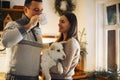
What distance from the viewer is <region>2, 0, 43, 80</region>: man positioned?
4.13ft

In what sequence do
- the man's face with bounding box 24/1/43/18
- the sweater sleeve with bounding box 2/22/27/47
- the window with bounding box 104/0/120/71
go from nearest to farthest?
the sweater sleeve with bounding box 2/22/27/47
the man's face with bounding box 24/1/43/18
the window with bounding box 104/0/120/71

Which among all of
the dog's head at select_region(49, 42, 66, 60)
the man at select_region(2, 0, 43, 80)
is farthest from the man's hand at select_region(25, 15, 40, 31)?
the dog's head at select_region(49, 42, 66, 60)

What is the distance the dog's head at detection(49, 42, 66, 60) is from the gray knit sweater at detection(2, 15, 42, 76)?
0.14m

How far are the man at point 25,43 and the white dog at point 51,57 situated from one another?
2.7 inches

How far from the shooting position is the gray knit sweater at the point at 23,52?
1.28 m

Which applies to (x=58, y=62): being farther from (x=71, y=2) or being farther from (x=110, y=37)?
(x=71, y=2)

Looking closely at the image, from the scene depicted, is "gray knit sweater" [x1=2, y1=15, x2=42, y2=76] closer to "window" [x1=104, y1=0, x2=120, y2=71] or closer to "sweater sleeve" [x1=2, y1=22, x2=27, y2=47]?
"sweater sleeve" [x1=2, y1=22, x2=27, y2=47]

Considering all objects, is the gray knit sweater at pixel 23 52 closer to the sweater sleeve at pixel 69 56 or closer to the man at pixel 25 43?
the man at pixel 25 43

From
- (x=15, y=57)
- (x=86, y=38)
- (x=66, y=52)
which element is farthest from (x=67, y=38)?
(x=86, y=38)

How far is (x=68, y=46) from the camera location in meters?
1.50

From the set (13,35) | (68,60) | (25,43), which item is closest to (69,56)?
(68,60)

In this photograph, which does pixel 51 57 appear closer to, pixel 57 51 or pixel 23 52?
pixel 57 51

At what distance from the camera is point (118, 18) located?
3.23 metres

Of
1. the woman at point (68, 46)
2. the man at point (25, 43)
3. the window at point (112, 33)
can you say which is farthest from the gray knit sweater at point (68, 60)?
the window at point (112, 33)
